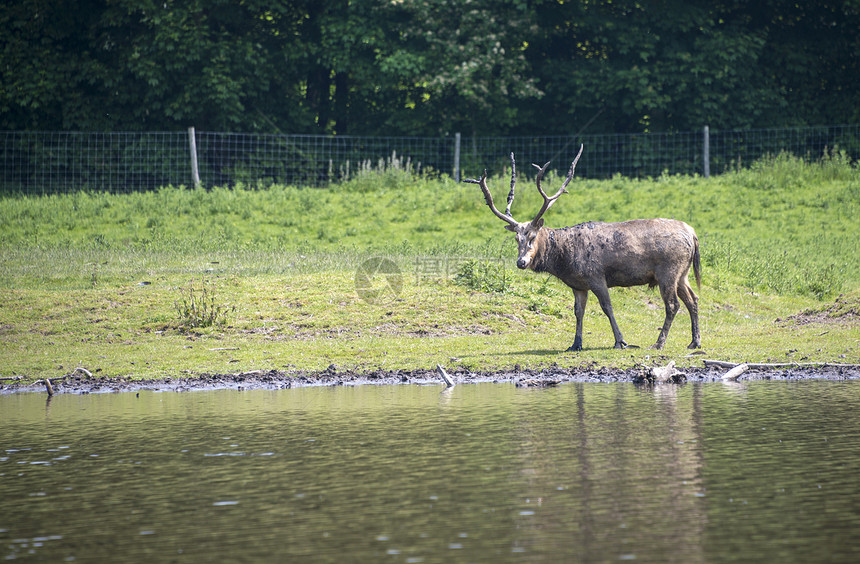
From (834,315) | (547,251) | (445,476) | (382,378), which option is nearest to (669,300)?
(547,251)

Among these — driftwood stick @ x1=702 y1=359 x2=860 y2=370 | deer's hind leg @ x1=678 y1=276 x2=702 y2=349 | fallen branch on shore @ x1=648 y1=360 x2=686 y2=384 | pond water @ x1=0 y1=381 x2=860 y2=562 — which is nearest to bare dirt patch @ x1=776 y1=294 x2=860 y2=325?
deer's hind leg @ x1=678 y1=276 x2=702 y2=349

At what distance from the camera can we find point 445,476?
925cm

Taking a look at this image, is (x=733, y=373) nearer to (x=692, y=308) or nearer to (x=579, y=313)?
(x=692, y=308)

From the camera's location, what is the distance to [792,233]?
1059 inches

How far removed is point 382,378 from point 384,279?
6.12 metres

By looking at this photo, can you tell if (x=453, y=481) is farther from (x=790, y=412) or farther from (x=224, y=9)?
(x=224, y=9)

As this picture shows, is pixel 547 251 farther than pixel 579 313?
Yes

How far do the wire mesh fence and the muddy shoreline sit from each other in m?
17.1

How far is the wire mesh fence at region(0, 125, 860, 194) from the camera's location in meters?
34.4

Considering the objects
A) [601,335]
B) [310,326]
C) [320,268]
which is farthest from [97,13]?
[601,335]

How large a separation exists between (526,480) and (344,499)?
1614 mm

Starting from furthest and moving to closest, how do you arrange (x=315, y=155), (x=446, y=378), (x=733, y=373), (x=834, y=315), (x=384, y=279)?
1. (x=315, y=155)
2. (x=384, y=279)
3. (x=834, y=315)
4. (x=733, y=373)
5. (x=446, y=378)

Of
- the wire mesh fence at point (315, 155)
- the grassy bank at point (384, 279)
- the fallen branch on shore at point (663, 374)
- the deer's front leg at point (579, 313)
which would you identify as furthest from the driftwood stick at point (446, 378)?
the wire mesh fence at point (315, 155)

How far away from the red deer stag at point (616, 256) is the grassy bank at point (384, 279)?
0.79 metres
